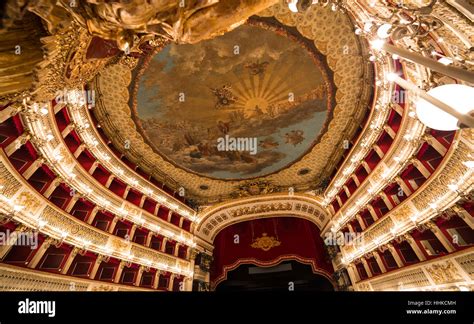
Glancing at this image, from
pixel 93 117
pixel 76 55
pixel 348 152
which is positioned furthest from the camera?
pixel 348 152

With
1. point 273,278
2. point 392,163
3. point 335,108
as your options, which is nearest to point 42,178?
point 335,108

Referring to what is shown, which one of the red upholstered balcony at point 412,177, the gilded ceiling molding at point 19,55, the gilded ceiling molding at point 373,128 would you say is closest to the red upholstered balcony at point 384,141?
the gilded ceiling molding at point 373,128

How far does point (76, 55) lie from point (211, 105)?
7479 millimetres

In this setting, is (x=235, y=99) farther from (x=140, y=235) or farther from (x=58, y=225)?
(x=140, y=235)

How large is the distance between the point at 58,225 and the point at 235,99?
29.1ft

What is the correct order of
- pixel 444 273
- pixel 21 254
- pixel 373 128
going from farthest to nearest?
pixel 373 128 < pixel 21 254 < pixel 444 273

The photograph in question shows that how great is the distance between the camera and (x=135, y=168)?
13688 mm

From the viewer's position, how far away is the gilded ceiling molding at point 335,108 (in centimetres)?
878

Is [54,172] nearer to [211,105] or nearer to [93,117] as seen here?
[93,117]

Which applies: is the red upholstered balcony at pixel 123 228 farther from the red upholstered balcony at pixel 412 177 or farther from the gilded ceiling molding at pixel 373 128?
the red upholstered balcony at pixel 412 177

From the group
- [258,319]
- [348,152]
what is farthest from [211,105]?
[258,319]

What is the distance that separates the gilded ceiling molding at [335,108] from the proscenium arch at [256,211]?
4.56 ft

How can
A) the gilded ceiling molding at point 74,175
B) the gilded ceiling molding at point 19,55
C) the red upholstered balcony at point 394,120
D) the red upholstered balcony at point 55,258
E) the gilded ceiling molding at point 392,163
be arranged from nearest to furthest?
the gilded ceiling molding at point 19,55, the gilded ceiling molding at point 74,175, the gilded ceiling molding at point 392,163, the red upholstered balcony at point 55,258, the red upholstered balcony at point 394,120

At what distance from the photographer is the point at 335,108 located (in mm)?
11570
